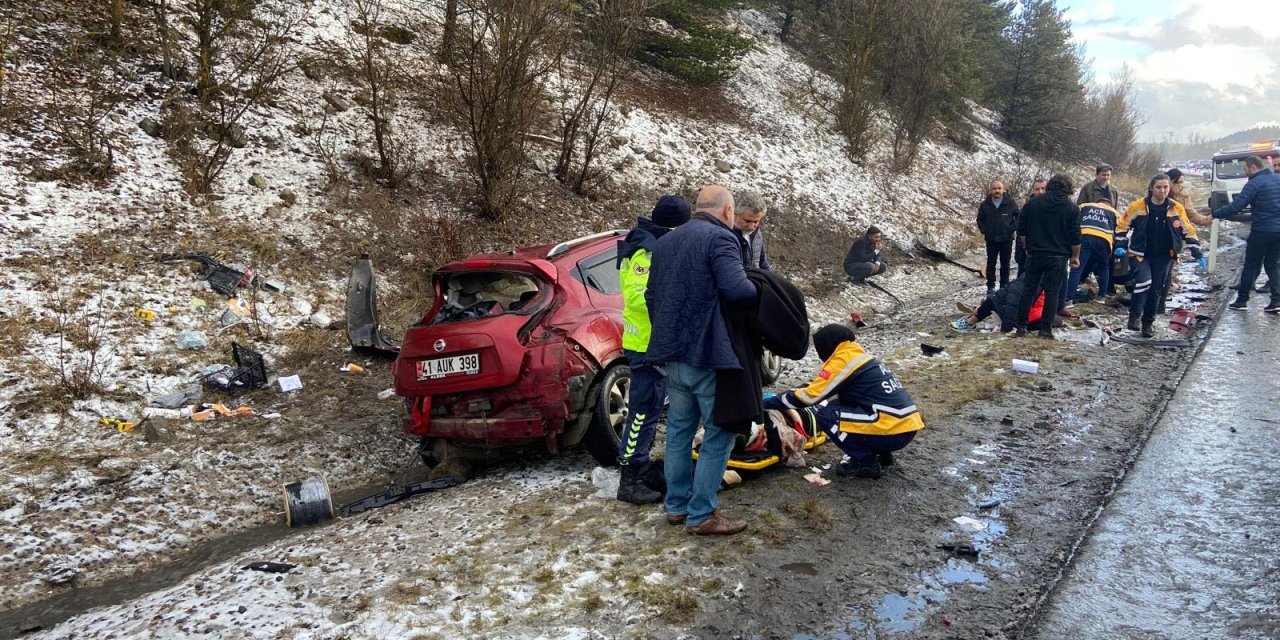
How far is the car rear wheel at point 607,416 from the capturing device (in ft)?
17.0

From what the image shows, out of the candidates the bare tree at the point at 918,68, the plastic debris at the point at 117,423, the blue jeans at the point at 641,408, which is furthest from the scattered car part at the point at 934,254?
the plastic debris at the point at 117,423

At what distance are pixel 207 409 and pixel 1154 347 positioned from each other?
9393mm

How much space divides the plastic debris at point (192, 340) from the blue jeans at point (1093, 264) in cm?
1014

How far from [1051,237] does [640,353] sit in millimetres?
5888

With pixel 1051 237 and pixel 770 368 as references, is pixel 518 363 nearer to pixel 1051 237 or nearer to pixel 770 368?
pixel 770 368

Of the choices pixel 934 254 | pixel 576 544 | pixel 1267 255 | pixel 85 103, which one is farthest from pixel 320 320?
pixel 934 254

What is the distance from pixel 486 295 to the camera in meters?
5.59

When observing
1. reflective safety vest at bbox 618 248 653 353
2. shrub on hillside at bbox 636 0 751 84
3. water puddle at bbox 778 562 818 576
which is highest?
shrub on hillside at bbox 636 0 751 84

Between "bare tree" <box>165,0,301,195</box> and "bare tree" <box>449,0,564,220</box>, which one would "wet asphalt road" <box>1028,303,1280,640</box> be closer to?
"bare tree" <box>449,0,564,220</box>

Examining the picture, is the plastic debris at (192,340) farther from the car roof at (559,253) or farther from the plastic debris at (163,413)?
the car roof at (559,253)

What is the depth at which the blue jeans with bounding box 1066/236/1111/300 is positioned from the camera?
9969mm

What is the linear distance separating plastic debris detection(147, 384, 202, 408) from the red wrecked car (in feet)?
8.08

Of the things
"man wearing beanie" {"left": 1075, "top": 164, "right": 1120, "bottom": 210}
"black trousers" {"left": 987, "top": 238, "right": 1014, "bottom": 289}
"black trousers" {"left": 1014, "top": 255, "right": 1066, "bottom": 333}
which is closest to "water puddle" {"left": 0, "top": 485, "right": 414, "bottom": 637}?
"black trousers" {"left": 1014, "top": 255, "right": 1066, "bottom": 333}

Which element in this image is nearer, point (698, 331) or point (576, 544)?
point (698, 331)
